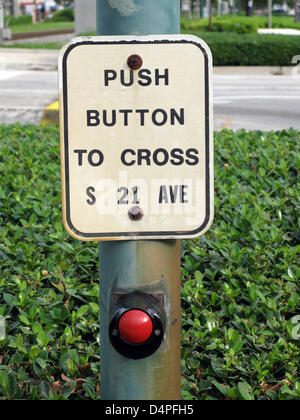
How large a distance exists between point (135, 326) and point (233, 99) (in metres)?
12.2

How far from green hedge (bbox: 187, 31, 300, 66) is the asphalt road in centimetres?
145

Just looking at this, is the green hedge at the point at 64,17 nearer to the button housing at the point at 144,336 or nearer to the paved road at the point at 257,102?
the paved road at the point at 257,102

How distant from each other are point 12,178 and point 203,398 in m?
2.90

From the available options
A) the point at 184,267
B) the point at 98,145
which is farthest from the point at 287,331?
the point at 98,145

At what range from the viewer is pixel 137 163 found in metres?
1.73

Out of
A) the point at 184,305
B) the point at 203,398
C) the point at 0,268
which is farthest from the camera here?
the point at 0,268

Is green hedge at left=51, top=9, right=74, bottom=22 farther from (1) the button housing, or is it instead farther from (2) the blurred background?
(1) the button housing

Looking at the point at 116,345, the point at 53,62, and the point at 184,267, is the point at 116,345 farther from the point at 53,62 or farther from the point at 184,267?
the point at 53,62

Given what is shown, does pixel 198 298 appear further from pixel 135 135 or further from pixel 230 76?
pixel 230 76

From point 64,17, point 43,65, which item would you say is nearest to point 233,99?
point 43,65

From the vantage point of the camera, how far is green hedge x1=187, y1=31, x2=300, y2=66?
66.1 ft

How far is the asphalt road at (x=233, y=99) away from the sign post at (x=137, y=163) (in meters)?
8.32

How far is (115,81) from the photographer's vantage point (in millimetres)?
1691

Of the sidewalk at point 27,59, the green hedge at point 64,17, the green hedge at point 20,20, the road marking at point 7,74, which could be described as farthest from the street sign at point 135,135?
the green hedge at point 64,17
